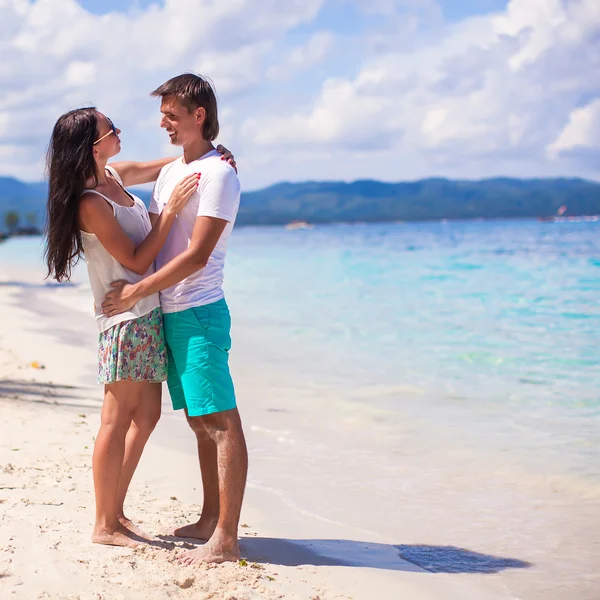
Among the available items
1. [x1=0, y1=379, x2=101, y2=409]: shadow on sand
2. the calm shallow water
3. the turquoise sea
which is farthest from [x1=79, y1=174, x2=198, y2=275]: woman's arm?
the calm shallow water

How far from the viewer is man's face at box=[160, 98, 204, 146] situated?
Result: 11.4ft

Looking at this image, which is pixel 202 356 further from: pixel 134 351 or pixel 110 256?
pixel 110 256

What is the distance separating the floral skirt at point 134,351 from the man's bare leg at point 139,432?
0.11 meters

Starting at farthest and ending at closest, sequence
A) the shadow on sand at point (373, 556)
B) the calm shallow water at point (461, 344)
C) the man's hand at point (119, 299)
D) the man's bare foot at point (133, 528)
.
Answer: the calm shallow water at point (461, 344)
the shadow on sand at point (373, 556)
the man's bare foot at point (133, 528)
the man's hand at point (119, 299)

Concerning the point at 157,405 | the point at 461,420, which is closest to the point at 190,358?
the point at 157,405

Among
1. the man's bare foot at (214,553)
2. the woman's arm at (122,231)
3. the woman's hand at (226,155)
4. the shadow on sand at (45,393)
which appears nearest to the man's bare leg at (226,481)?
the man's bare foot at (214,553)

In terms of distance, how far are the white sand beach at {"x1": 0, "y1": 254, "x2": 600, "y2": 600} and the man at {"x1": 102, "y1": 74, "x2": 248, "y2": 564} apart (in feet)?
1.22

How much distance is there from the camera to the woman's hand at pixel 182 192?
338 cm

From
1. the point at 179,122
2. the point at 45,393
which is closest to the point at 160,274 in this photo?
the point at 179,122

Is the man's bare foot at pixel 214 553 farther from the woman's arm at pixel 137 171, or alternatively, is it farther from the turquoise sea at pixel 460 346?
the turquoise sea at pixel 460 346

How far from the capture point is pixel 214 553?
11.3 feet

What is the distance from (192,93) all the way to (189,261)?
745 mm

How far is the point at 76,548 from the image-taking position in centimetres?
343

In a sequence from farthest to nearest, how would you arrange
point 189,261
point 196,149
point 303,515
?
point 303,515, point 196,149, point 189,261
